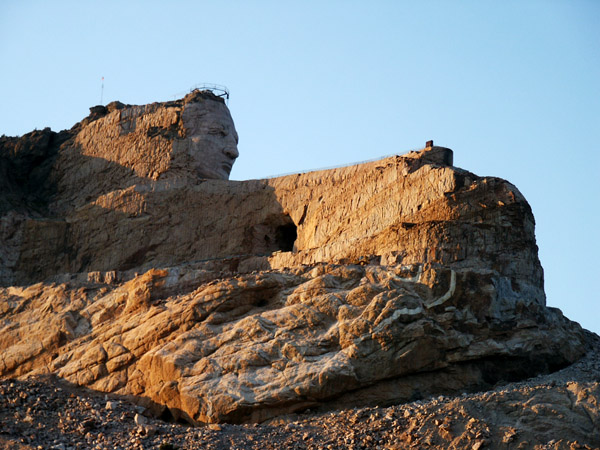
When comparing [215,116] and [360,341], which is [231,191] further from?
[360,341]

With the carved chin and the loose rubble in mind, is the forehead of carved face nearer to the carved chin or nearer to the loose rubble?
the carved chin

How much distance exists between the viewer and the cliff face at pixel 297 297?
108 feet

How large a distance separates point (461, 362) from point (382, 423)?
→ 3.93 m

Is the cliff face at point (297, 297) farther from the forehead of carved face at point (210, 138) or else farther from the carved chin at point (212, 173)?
the forehead of carved face at point (210, 138)

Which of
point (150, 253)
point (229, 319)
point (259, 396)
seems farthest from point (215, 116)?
point (259, 396)

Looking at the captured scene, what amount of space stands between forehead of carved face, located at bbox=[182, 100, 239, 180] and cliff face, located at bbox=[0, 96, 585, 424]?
49.3 inches

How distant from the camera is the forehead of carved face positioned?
143ft

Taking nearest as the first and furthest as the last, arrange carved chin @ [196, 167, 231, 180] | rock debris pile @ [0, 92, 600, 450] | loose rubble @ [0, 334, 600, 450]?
loose rubble @ [0, 334, 600, 450] < rock debris pile @ [0, 92, 600, 450] < carved chin @ [196, 167, 231, 180]

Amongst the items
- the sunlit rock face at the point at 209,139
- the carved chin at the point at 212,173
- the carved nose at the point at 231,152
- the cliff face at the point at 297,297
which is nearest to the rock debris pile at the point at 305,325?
the cliff face at the point at 297,297

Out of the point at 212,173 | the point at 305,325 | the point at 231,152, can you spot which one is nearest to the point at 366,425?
the point at 305,325

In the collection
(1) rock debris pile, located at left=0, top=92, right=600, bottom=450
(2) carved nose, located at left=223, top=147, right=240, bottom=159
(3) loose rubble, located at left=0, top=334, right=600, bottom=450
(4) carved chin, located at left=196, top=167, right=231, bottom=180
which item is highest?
(2) carved nose, located at left=223, top=147, right=240, bottom=159

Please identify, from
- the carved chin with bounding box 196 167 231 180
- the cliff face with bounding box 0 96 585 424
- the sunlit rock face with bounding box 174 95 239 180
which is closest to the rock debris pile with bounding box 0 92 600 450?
the cliff face with bounding box 0 96 585 424

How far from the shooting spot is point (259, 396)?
3250cm

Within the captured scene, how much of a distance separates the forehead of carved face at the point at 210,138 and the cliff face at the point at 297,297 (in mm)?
1253
